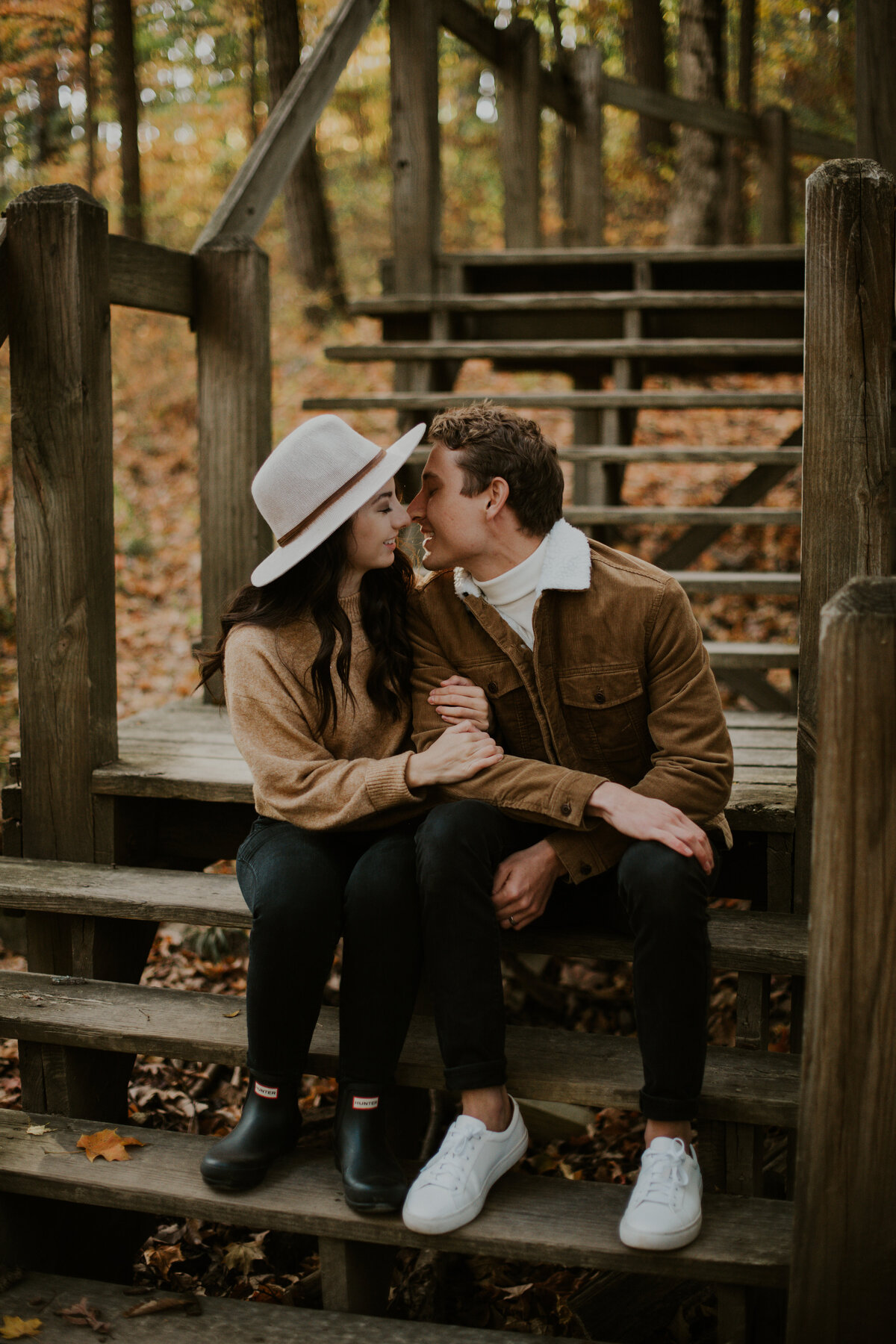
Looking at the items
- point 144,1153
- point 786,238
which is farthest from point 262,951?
point 786,238

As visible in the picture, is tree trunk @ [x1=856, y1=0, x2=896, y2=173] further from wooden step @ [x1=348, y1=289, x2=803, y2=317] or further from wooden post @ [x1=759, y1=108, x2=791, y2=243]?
wooden post @ [x1=759, y1=108, x2=791, y2=243]

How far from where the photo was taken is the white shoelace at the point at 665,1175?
6.11 feet

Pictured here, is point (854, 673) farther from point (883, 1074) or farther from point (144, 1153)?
point (144, 1153)

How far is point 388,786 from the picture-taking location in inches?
86.0

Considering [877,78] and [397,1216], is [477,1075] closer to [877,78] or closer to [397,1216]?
[397,1216]

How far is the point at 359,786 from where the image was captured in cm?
219

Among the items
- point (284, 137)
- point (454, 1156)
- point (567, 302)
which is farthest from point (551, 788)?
point (567, 302)

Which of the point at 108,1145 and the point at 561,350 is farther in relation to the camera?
the point at 561,350

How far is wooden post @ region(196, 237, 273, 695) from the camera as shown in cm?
339

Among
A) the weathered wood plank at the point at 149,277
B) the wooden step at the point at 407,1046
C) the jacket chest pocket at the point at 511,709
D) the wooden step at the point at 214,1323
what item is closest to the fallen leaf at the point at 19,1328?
the wooden step at the point at 214,1323

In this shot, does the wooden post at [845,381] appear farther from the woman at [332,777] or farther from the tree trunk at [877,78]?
the tree trunk at [877,78]

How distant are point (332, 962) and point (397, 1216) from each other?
0.45 meters

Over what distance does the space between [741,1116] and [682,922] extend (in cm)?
43

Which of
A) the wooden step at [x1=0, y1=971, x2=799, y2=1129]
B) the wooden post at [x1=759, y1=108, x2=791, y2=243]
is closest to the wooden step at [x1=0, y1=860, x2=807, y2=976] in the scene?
the wooden step at [x1=0, y1=971, x2=799, y2=1129]
